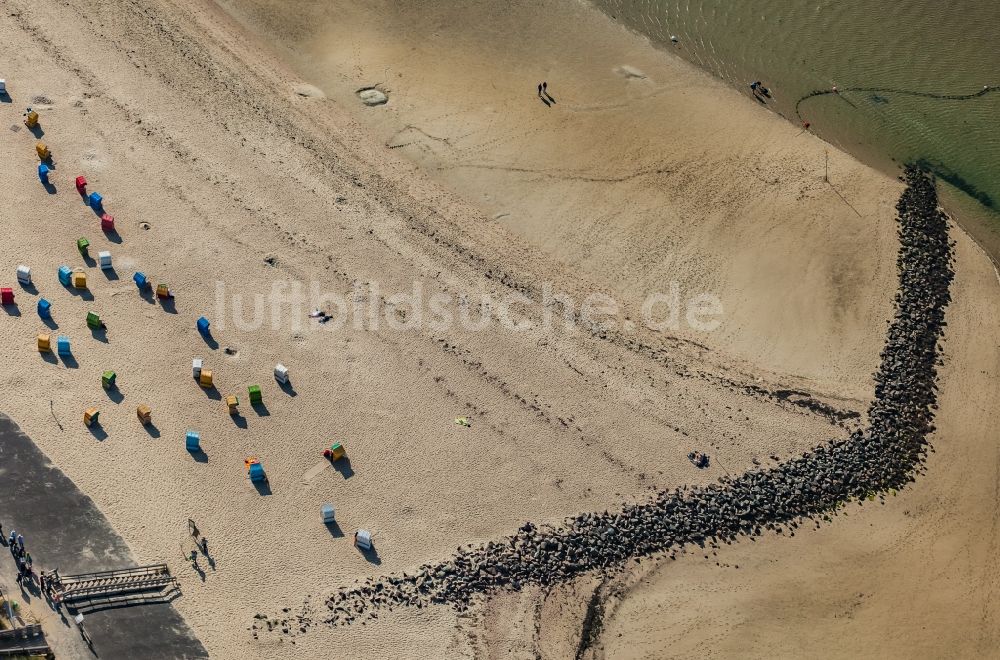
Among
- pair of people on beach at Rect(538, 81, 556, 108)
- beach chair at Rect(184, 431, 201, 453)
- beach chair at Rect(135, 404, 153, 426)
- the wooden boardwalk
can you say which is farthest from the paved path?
pair of people on beach at Rect(538, 81, 556, 108)

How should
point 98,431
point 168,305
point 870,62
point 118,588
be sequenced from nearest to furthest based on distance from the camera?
point 118,588 < point 98,431 < point 168,305 < point 870,62

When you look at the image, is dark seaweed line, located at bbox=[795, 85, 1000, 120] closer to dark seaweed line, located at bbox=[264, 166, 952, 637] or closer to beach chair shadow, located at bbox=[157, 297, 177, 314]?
dark seaweed line, located at bbox=[264, 166, 952, 637]

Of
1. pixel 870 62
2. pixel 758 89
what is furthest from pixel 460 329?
pixel 870 62

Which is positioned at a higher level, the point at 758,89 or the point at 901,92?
the point at 758,89

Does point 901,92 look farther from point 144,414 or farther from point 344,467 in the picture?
point 144,414

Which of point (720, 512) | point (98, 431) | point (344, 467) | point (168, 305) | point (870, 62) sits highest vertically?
point (870, 62)

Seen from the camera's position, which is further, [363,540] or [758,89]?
[758,89]
